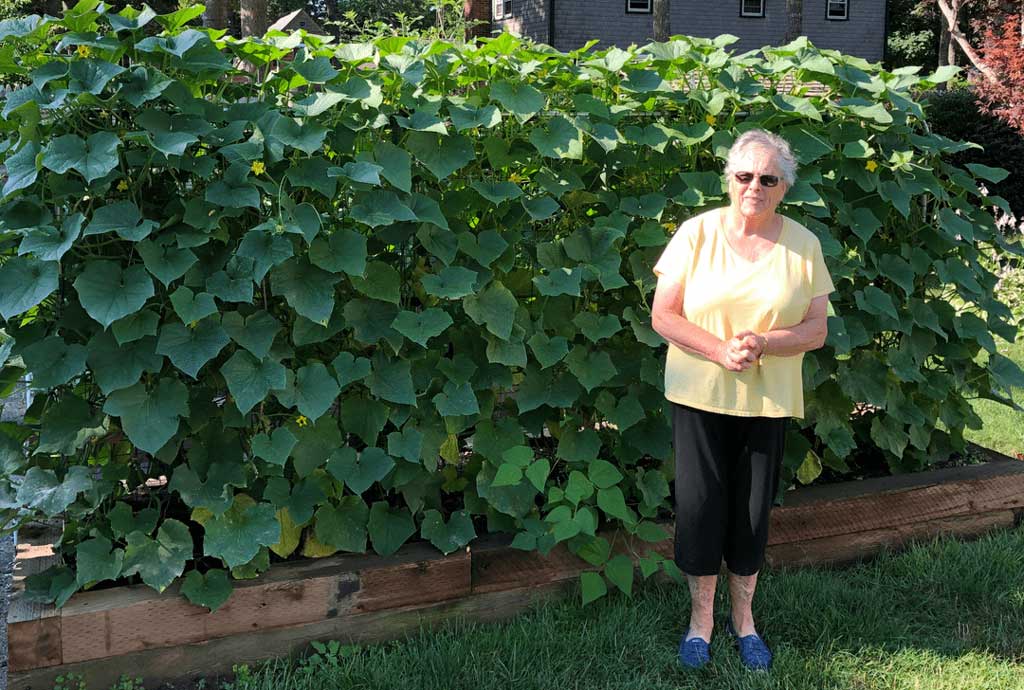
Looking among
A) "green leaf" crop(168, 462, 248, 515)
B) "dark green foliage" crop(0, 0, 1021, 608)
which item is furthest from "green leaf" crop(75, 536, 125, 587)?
"green leaf" crop(168, 462, 248, 515)

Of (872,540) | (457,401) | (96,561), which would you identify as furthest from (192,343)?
(872,540)

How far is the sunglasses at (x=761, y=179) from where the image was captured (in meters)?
2.71

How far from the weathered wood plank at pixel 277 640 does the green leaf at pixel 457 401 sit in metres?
0.64

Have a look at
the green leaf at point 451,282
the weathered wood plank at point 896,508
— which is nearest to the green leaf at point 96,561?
the green leaf at point 451,282

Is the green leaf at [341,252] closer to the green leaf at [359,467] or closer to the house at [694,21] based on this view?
the green leaf at [359,467]

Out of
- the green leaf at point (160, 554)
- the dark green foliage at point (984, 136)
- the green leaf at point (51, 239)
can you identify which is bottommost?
the dark green foliage at point (984, 136)

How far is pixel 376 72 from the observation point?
3078 millimetres

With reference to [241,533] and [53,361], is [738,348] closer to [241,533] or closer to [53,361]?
[241,533]

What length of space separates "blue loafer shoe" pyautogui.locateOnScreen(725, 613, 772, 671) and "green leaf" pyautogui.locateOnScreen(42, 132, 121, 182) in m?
2.36

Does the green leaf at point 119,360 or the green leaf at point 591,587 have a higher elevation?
the green leaf at point 119,360

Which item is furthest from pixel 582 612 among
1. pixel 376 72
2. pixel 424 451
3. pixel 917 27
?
pixel 917 27

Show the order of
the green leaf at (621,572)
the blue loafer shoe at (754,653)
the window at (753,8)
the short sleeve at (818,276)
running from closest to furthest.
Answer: the short sleeve at (818,276), the blue loafer shoe at (754,653), the green leaf at (621,572), the window at (753,8)

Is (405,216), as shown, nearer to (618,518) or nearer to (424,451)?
(424,451)

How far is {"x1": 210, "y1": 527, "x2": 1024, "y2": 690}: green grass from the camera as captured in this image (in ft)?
9.55
